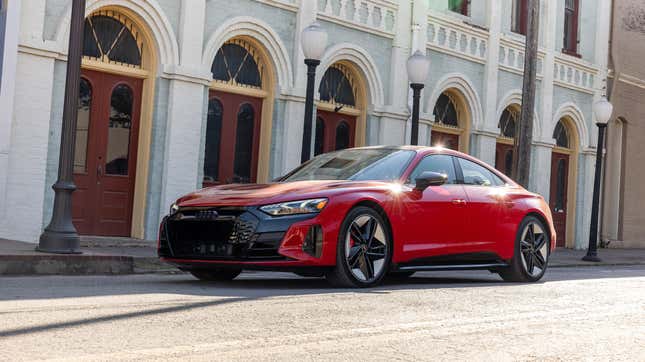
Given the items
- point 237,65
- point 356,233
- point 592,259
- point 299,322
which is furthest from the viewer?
point 592,259

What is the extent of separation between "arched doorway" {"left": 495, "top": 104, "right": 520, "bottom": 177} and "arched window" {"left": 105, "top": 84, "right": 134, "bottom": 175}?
37.2ft

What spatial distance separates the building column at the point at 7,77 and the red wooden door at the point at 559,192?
54.6 feet

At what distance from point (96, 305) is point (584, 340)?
324cm

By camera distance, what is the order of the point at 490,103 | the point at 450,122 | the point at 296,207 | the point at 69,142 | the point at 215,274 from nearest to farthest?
the point at 296,207 → the point at 215,274 → the point at 69,142 → the point at 450,122 → the point at 490,103

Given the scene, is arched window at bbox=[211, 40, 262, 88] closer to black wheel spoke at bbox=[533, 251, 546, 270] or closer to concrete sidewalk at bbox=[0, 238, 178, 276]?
concrete sidewalk at bbox=[0, 238, 178, 276]

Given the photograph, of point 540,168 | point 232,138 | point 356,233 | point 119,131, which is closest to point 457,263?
point 356,233

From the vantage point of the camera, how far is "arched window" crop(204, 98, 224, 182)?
1706cm

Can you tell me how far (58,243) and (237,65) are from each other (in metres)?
7.56

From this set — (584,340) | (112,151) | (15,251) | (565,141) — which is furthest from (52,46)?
(565,141)

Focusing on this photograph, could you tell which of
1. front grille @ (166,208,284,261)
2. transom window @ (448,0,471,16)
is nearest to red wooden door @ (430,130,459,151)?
transom window @ (448,0,471,16)

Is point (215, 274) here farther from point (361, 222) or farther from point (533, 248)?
point (533, 248)

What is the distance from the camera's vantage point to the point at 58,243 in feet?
34.4

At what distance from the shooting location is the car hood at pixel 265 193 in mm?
8867

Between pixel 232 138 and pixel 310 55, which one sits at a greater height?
pixel 310 55
